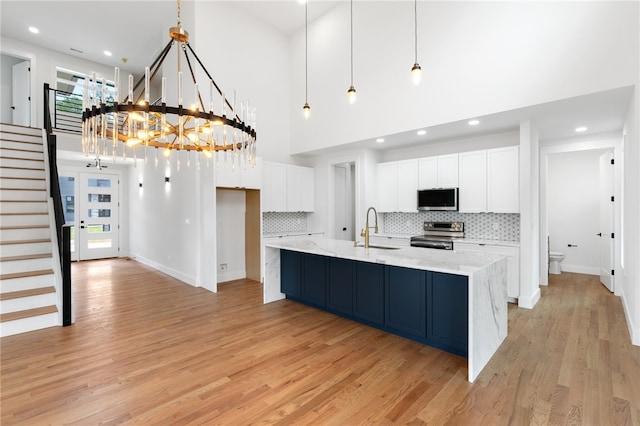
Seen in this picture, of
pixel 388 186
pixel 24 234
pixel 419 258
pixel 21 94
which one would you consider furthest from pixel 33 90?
pixel 419 258

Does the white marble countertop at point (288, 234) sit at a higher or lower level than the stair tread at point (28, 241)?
lower

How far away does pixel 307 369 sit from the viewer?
2.70 metres

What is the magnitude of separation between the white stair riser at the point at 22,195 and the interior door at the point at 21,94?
11.4 feet

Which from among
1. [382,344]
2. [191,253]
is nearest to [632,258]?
[382,344]

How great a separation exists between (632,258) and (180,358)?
16.2 feet

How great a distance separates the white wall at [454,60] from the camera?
332 cm

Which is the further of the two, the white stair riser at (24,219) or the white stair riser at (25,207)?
the white stair riser at (25,207)

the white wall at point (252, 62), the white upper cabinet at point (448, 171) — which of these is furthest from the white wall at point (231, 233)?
the white upper cabinet at point (448, 171)

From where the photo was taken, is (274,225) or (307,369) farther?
(274,225)

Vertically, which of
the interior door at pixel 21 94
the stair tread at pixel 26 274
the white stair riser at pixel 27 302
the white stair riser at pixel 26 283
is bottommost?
the white stair riser at pixel 27 302

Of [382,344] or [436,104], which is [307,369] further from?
[436,104]

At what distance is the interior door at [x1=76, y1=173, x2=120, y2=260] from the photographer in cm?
838

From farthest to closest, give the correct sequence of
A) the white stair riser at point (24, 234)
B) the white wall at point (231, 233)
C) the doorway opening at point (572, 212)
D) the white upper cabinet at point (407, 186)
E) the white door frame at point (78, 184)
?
the white door frame at point (78, 184), the white wall at point (231, 233), the white upper cabinet at point (407, 186), the doorway opening at point (572, 212), the white stair riser at point (24, 234)

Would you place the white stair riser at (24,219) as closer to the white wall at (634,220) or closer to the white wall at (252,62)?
the white wall at (252,62)
